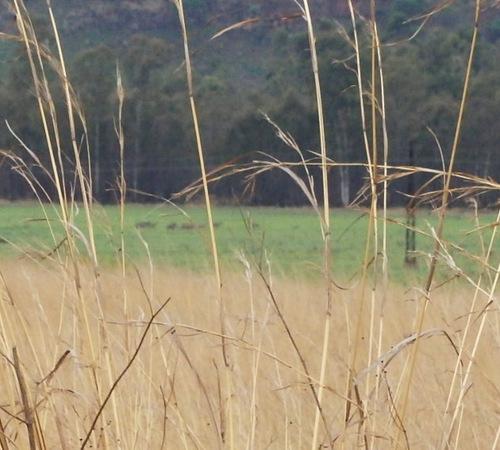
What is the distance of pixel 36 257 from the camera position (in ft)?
3.99

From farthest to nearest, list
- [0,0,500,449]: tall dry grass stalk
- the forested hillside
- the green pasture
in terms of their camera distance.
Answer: the forested hillside, the green pasture, [0,0,500,449]: tall dry grass stalk

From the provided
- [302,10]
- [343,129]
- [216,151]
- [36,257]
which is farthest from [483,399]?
[216,151]

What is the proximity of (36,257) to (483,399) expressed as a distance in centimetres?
144

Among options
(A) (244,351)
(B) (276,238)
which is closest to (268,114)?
(B) (276,238)

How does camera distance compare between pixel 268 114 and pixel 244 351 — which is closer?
pixel 244 351

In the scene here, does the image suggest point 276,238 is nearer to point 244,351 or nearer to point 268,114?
point 268,114

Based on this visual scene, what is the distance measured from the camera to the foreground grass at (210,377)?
1.08 m

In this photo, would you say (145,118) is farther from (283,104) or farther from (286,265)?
(286,265)

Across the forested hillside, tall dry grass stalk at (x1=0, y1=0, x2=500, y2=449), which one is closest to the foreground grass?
tall dry grass stalk at (x1=0, y1=0, x2=500, y2=449)

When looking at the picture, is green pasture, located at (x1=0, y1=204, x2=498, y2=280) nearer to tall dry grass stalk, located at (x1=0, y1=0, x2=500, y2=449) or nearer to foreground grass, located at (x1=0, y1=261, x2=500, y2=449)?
tall dry grass stalk, located at (x1=0, y1=0, x2=500, y2=449)

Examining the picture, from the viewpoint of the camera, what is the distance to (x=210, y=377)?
8.99 feet

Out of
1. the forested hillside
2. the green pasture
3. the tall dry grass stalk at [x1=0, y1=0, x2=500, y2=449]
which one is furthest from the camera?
the forested hillside

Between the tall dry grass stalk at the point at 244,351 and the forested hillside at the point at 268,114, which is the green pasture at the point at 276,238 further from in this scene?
the tall dry grass stalk at the point at 244,351

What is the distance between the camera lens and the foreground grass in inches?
42.4
